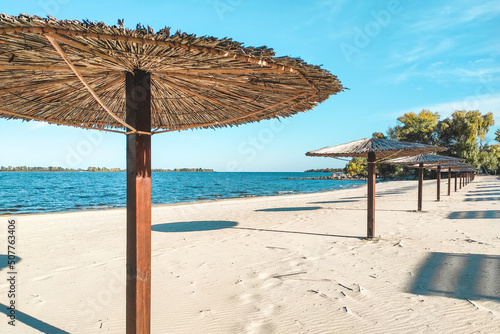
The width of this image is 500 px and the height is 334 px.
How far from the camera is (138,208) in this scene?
2.20 metres

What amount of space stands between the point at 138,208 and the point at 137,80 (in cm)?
94

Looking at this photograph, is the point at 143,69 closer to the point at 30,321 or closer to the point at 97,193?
the point at 30,321

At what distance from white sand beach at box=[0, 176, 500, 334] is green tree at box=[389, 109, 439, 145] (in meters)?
45.8

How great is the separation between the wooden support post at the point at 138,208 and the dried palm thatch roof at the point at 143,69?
0.15m

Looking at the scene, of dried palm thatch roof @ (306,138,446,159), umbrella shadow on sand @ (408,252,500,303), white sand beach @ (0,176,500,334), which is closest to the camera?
white sand beach @ (0,176,500,334)

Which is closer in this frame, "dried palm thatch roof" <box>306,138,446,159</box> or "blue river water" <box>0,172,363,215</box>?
"dried palm thatch roof" <box>306,138,446,159</box>

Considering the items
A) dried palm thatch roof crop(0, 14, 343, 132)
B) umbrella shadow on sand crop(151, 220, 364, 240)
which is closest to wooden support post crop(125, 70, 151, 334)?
dried palm thatch roof crop(0, 14, 343, 132)

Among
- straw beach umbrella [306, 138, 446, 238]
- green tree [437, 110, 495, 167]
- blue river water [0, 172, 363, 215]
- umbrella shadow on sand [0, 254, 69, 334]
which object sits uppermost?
green tree [437, 110, 495, 167]

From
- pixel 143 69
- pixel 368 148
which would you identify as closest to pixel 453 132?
pixel 368 148

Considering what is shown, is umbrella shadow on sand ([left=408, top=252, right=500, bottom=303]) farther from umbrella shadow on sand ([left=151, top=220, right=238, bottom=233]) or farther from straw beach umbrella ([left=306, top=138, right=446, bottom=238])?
umbrella shadow on sand ([left=151, top=220, right=238, bottom=233])

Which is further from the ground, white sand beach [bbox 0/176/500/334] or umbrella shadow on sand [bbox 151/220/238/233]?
white sand beach [bbox 0/176/500/334]

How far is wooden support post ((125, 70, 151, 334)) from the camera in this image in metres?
2.19

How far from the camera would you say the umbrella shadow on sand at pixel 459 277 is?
3760 millimetres

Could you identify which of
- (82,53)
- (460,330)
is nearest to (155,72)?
(82,53)
